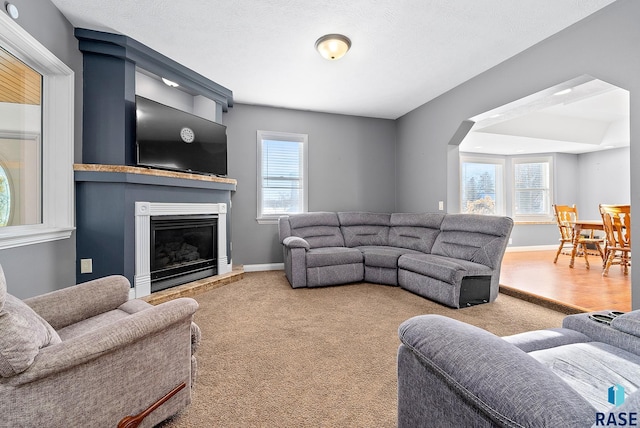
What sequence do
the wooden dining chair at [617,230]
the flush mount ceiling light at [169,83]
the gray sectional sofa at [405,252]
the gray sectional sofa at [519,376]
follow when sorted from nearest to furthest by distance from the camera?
the gray sectional sofa at [519,376] → the gray sectional sofa at [405,252] → the flush mount ceiling light at [169,83] → the wooden dining chair at [617,230]

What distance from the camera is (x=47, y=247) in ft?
7.63

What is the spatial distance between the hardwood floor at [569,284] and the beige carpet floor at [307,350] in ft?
0.77

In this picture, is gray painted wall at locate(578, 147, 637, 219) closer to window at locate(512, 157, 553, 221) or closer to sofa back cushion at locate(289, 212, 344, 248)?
window at locate(512, 157, 553, 221)

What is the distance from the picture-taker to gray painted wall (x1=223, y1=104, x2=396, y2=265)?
14.7ft

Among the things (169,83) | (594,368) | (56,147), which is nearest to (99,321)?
(56,147)

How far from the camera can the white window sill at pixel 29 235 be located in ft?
6.19

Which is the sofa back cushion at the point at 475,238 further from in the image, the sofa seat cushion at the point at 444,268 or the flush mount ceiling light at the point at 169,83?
the flush mount ceiling light at the point at 169,83

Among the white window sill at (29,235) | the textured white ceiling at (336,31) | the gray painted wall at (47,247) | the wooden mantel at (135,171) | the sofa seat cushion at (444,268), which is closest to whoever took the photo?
the white window sill at (29,235)

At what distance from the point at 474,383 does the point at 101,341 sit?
1188mm

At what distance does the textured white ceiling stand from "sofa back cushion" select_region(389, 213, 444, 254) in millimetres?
1794

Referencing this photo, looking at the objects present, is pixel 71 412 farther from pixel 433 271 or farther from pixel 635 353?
pixel 433 271

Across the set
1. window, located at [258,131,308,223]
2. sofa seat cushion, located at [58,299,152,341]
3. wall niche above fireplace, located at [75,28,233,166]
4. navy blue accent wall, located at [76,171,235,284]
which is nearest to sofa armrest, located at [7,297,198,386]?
sofa seat cushion, located at [58,299,152,341]

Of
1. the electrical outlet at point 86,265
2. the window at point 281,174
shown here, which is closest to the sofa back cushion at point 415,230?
the window at point 281,174

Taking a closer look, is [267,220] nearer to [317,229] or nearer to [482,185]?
[317,229]
